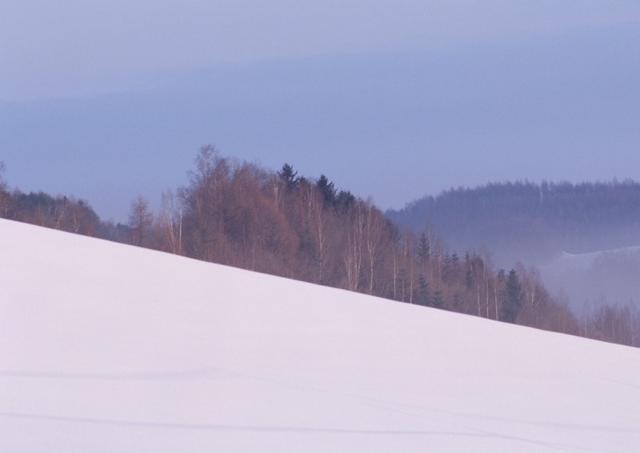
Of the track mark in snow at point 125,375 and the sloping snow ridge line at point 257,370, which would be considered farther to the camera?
the track mark in snow at point 125,375

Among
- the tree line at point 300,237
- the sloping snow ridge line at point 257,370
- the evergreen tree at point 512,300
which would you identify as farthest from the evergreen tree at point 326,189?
the sloping snow ridge line at point 257,370

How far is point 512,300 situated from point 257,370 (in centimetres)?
2965

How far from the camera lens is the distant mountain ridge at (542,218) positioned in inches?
1681

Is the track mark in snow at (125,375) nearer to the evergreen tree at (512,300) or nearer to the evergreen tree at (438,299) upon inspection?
the evergreen tree at (438,299)

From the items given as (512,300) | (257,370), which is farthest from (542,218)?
(257,370)

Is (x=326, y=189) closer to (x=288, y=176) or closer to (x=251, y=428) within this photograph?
(x=288, y=176)

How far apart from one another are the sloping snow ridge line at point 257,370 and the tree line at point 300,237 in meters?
17.1

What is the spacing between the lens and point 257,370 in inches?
149

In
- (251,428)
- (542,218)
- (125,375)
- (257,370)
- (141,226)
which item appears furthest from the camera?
(542,218)

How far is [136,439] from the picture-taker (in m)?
2.79

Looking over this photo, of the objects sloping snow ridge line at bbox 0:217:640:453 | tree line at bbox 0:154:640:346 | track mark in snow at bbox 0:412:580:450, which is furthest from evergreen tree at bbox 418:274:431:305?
track mark in snow at bbox 0:412:580:450

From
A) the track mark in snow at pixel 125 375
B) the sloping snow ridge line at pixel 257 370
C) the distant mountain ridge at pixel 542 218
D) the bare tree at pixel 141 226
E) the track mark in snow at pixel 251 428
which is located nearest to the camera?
the track mark in snow at pixel 251 428

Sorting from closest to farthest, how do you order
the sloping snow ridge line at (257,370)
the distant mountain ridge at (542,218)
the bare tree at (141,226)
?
the sloping snow ridge line at (257,370), the bare tree at (141,226), the distant mountain ridge at (542,218)

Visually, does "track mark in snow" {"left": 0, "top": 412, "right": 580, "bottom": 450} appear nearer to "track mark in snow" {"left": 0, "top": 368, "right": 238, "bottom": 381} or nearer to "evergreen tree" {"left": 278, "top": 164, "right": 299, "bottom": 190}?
"track mark in snow" {"left": 0, "top": 368, "right": 238, "bottom": 381}
